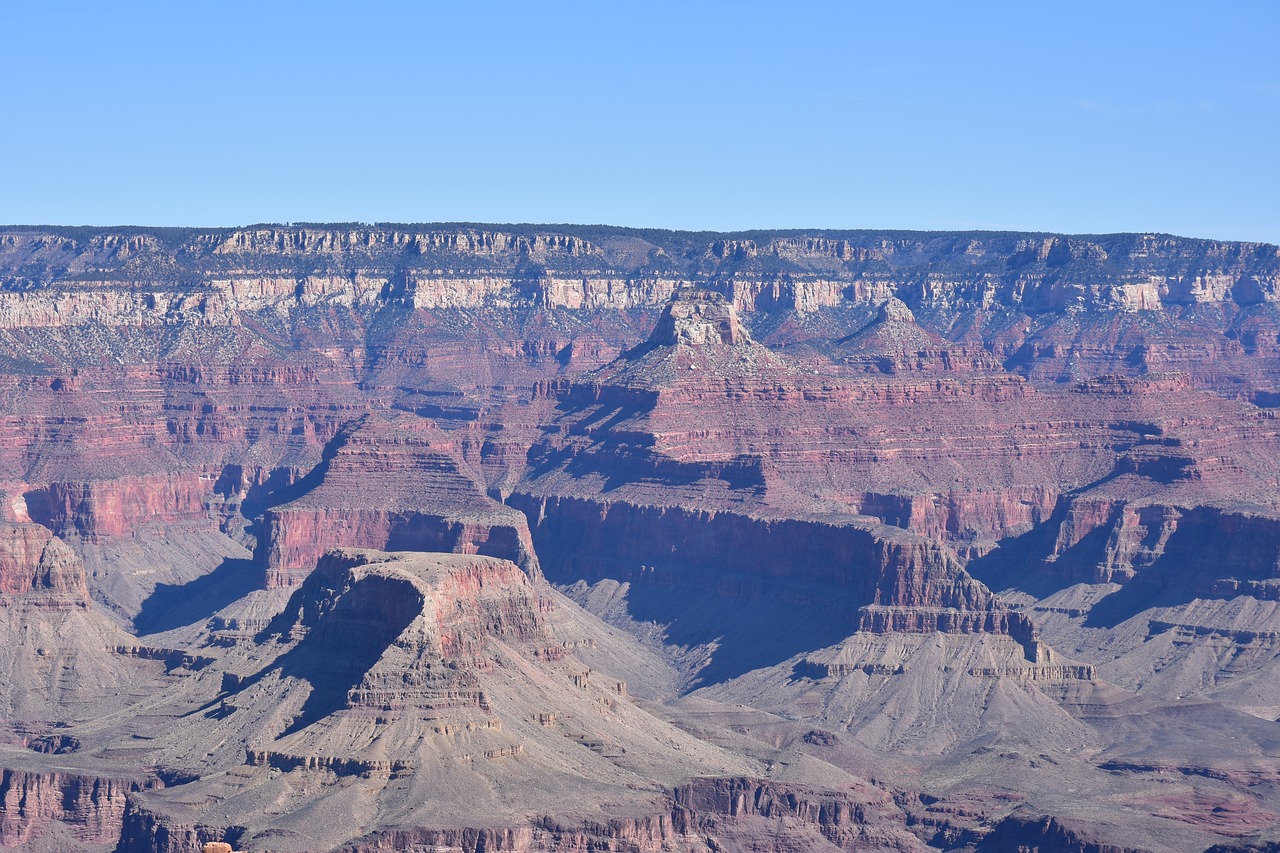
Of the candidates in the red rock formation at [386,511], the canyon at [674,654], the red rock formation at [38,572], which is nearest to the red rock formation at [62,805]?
the canyon at [674,654]

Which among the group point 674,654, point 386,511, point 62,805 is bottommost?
point 62,805

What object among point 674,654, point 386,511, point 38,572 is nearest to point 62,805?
point 38,572

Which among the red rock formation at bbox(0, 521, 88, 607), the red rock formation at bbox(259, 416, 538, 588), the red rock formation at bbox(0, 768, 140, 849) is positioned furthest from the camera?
the red rock formation at bbox(259, 416, 538, 588)

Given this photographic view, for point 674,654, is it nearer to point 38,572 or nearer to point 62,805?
point 38,572

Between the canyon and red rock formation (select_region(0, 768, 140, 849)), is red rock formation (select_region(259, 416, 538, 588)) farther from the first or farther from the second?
red rock formation (select_region(0, 768, 140, 849))

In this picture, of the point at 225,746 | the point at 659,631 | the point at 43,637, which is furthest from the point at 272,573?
the point at 225,746

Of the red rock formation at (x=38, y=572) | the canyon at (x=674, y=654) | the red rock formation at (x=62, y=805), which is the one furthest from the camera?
the red rock formation at (x=38, y=572)

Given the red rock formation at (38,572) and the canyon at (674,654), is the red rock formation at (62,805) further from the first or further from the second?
the red rock formation at (38,572)

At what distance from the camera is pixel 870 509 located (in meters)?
188

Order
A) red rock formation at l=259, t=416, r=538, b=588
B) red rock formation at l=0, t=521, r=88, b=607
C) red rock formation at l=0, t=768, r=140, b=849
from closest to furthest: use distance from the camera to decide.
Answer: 1. red rock formation at l=0, t=768, r=140, b=849
2. red rock formation at l=0, t=521, r=88, b=607
3. red rock formation at l=259, t=416, r=538, b=588

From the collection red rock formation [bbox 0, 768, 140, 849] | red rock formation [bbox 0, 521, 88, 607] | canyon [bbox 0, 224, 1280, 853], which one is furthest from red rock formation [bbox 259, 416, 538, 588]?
red rock formation [bbox 0, 768, 140, 849]

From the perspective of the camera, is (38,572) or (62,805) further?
(38,572)

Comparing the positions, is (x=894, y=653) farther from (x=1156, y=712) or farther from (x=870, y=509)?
(x=870, y=509)

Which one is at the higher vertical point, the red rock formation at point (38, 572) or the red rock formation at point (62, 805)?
the red rock formation at point (38, 572)
